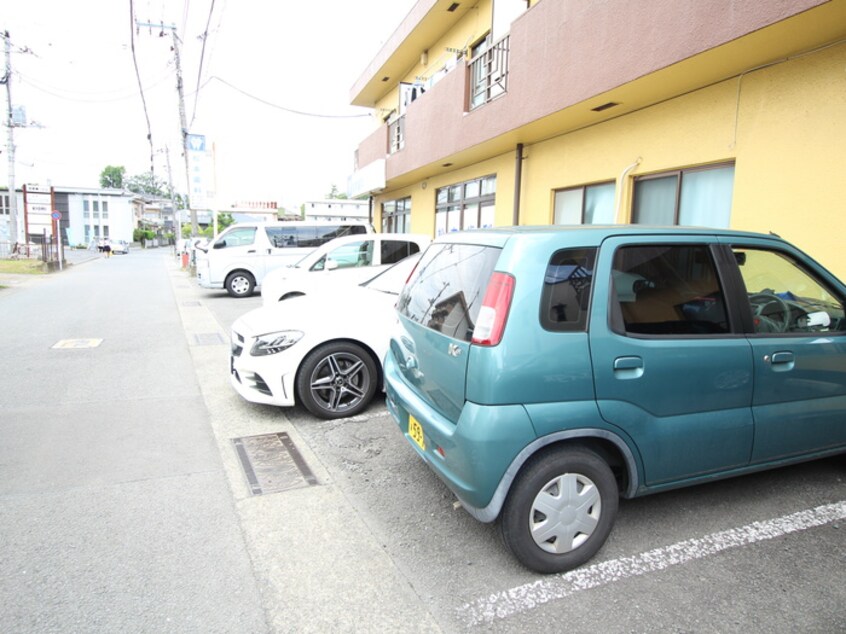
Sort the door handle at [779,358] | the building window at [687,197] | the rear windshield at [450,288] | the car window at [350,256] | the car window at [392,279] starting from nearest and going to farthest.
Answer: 1. the rear windshield at [450,288]
2. the door handle at [779,358]
3. the car window at [392,279]
4. the building window at [687,197]
5. the car window at [350,256]

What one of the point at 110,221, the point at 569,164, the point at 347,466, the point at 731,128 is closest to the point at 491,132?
the point at 569,164

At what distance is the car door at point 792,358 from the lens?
308 cm

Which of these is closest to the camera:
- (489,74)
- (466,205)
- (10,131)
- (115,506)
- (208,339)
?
(115,506)

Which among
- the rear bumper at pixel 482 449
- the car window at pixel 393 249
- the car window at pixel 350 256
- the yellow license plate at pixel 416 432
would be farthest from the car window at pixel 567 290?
the car window at pixel 350 256

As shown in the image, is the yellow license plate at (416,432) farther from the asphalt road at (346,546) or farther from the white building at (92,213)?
the white building at (92,213)

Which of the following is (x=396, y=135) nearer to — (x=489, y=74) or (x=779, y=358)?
(x=489, y=74)

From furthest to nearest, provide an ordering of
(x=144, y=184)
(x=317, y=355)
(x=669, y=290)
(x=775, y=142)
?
(x=144, y=184) < (x=775, y=142) < (x=317, y=355) < (x=669, y=290)

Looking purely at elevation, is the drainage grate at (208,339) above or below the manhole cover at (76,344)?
above

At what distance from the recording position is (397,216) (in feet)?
60.7

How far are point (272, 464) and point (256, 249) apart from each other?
12.0 metres

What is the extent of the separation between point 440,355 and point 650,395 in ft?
3.59

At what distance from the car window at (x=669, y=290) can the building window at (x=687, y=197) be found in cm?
370

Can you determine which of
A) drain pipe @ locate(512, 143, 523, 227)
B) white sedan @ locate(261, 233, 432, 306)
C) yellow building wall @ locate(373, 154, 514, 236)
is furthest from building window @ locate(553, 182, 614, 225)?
white sedan @ locate(261, 233, 432, 306)

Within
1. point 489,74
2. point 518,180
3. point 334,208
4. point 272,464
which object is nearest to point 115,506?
point 272,464
